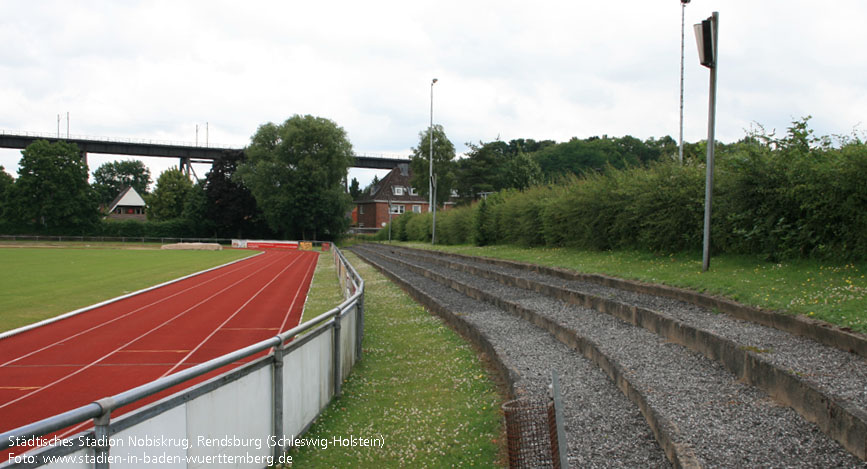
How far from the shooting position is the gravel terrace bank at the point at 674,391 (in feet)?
13.9

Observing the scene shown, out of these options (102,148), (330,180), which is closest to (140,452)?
(330,180)

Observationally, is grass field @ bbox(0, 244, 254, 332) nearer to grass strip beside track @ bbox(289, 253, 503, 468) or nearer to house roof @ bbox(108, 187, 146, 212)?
grass strip beside track @ bbox(289, 253, 503, 468)

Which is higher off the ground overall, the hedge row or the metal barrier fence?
the hedge row

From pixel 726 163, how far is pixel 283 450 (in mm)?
12290

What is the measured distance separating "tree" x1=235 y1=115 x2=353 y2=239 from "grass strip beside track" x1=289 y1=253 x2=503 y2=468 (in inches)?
Result: 2398

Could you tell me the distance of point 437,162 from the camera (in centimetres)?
7506

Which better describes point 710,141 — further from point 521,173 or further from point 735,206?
point 521,173

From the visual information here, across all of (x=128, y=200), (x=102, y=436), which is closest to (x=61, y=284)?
(x=102, y=436)

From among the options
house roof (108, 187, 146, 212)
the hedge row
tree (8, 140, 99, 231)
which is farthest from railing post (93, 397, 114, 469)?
house roof (108, 187, 146, 212)

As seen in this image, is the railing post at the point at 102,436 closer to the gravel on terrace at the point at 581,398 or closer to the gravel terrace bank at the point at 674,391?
the gravel on terrace at the point at 581,398

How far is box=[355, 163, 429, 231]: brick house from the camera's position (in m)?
94.6

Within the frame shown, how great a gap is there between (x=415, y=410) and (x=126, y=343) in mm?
8838

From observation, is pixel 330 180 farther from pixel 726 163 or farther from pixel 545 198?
pixel 726 163

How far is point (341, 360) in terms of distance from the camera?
7.63 m
